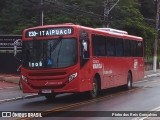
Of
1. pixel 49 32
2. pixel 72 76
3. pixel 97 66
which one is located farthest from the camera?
pixel 97 66

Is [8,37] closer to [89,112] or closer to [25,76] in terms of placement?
[25,76]

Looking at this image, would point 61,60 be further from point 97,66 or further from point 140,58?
point 140,58

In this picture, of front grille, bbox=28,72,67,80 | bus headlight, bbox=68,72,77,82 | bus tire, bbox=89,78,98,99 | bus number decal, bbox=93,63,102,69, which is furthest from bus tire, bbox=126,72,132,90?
front grille, bbox=28,72,67,80

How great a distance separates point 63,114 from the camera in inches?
551

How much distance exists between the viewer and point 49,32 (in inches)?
725

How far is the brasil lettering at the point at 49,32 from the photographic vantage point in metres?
18.2

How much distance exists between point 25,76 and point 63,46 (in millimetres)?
2053

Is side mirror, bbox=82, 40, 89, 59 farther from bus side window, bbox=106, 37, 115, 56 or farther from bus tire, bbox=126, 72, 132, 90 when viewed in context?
bus tire, bbox=126, 72, 132, 90

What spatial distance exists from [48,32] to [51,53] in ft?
2.95

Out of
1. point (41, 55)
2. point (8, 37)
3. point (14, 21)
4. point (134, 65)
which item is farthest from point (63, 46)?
point (14, 21)

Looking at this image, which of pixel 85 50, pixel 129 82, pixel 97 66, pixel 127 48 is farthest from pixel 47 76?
pixel 129 82

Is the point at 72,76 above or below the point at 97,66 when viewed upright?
below

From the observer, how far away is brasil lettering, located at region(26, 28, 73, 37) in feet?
59.6

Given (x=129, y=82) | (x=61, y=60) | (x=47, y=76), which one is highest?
(x=61, y=60)
